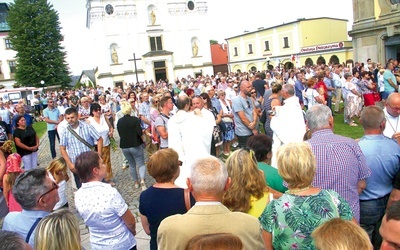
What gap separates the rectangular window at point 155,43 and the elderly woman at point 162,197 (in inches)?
1917

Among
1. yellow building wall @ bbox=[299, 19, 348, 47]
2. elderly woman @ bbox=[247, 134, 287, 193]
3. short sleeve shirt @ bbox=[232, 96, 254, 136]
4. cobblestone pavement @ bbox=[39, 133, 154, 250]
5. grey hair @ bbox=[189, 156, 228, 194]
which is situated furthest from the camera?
yellow building wall @ bbox=[299, 19, 348, 47]

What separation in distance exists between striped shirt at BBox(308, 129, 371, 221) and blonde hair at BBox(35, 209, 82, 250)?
2110 millimetres

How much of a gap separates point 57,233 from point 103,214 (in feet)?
3.36

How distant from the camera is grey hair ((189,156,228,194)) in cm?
238

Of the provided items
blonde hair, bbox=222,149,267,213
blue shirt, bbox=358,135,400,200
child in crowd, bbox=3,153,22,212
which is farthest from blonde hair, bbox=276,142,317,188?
child in crowd, bbox=3,153,22,212

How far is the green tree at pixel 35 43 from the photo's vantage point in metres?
46.3

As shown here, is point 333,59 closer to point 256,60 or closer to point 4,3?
point 256,60

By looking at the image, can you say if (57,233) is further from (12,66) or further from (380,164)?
(12,66)

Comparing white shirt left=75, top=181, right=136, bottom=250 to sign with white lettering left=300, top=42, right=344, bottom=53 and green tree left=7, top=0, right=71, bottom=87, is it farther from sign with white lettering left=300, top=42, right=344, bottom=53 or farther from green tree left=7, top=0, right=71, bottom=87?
green tree left=7, top=0, right=71, bottom=87

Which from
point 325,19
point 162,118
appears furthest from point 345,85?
point 325,19

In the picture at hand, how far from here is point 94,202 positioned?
10.2ft

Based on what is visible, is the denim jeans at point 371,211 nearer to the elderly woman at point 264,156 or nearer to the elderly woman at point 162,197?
the elderly woman at point 264,156

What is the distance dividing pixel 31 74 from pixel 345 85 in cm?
4505

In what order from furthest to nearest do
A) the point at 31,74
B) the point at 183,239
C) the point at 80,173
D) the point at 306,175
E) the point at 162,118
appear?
the point at 31,74 → the point at 162,118 → the point at 80,173 → the point at 306,175 → the point at 183,239
